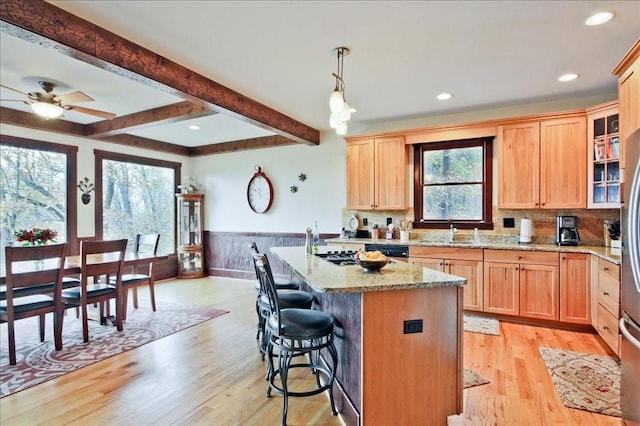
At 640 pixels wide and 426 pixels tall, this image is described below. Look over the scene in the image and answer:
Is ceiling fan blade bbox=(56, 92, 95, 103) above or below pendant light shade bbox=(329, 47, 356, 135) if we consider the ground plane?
above

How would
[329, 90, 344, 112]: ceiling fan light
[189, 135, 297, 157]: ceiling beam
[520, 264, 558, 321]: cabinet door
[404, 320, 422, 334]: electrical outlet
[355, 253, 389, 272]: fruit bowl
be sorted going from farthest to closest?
[189, 135, 297, 157]: ceiling beam → [520, 264, 558, 321]: cabinet door → [329, 90, 344, 112]: ceiling fan light → [355, 253, 389, 272]: fruit bowl → [404, 320, 422, 334]: electrical outlet

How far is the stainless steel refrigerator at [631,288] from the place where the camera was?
5.81 ft

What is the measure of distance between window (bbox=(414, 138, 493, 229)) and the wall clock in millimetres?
2740

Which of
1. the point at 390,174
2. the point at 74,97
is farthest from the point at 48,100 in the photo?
the point at 390,174

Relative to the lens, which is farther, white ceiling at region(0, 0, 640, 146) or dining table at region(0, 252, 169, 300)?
dining table at region(0, 252, 169, 300)

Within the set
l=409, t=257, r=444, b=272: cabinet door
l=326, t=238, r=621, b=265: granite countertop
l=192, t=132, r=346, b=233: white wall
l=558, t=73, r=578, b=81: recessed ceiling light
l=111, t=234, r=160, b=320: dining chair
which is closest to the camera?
l=326, t=238, r=621, b=265: granite countertop

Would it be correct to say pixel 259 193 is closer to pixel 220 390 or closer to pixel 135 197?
pixel 135 197

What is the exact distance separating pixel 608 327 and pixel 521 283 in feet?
2.85

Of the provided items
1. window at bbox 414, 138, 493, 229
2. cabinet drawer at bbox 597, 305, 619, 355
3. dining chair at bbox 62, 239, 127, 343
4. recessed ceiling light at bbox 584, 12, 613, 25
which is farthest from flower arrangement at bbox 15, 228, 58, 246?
cabinet drawer at bbox 597, 305, 619, 355

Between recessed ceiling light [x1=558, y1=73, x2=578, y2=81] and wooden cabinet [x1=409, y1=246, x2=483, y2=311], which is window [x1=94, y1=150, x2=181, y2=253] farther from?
recessed ceiling light [x1=558, y1=73, x2=578, y2=81]

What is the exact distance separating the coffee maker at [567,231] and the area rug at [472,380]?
7.26 ft

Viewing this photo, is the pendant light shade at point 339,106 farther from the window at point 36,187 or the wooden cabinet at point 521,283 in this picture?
the window at point 36,187

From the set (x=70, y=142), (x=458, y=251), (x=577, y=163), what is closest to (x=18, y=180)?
(x=70, y=142)

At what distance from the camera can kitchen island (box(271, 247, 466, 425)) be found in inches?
72.7
